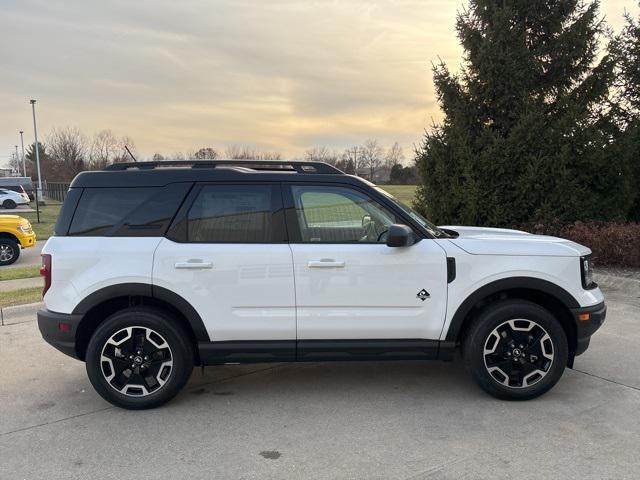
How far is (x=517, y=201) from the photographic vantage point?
31.8ft

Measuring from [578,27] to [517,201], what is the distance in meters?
3.58

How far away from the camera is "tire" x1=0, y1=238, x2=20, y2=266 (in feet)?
40.0

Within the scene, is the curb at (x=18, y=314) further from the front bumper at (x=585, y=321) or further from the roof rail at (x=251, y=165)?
the front bumper at (x=585, y=321)

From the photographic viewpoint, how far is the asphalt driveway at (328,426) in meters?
3.05

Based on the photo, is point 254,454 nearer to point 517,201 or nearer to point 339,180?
point 339,180

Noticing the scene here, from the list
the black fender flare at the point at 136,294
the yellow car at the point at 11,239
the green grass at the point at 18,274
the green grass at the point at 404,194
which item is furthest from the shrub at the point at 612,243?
the yellow car at the point at 11,239

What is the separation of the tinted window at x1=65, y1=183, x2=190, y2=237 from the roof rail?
0.26 meters

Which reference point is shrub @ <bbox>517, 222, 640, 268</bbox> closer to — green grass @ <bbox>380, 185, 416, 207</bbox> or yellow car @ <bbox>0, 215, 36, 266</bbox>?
→ green grass @ <bbox>380, 185, 416, 207</bbox>

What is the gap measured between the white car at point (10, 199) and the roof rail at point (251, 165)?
134 ft

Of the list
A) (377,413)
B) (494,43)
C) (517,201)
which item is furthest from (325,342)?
(494,43)

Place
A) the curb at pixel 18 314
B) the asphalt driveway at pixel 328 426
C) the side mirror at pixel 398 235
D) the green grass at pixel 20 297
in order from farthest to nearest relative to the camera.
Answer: the green grass at pixel 20 297 < the curb at pixel 18 314 < the side mirror at pixel 398 235 < the asphalt driveway at pixel 328 426

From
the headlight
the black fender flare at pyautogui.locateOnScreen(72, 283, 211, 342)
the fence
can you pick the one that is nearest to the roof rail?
the black fender flare at pyautogui.locateOnScreen(72, 283, 211, 342)

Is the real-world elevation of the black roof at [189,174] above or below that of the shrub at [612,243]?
above

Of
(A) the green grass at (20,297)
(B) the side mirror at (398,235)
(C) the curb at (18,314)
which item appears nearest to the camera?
(B) the side mirror at (398,235)
